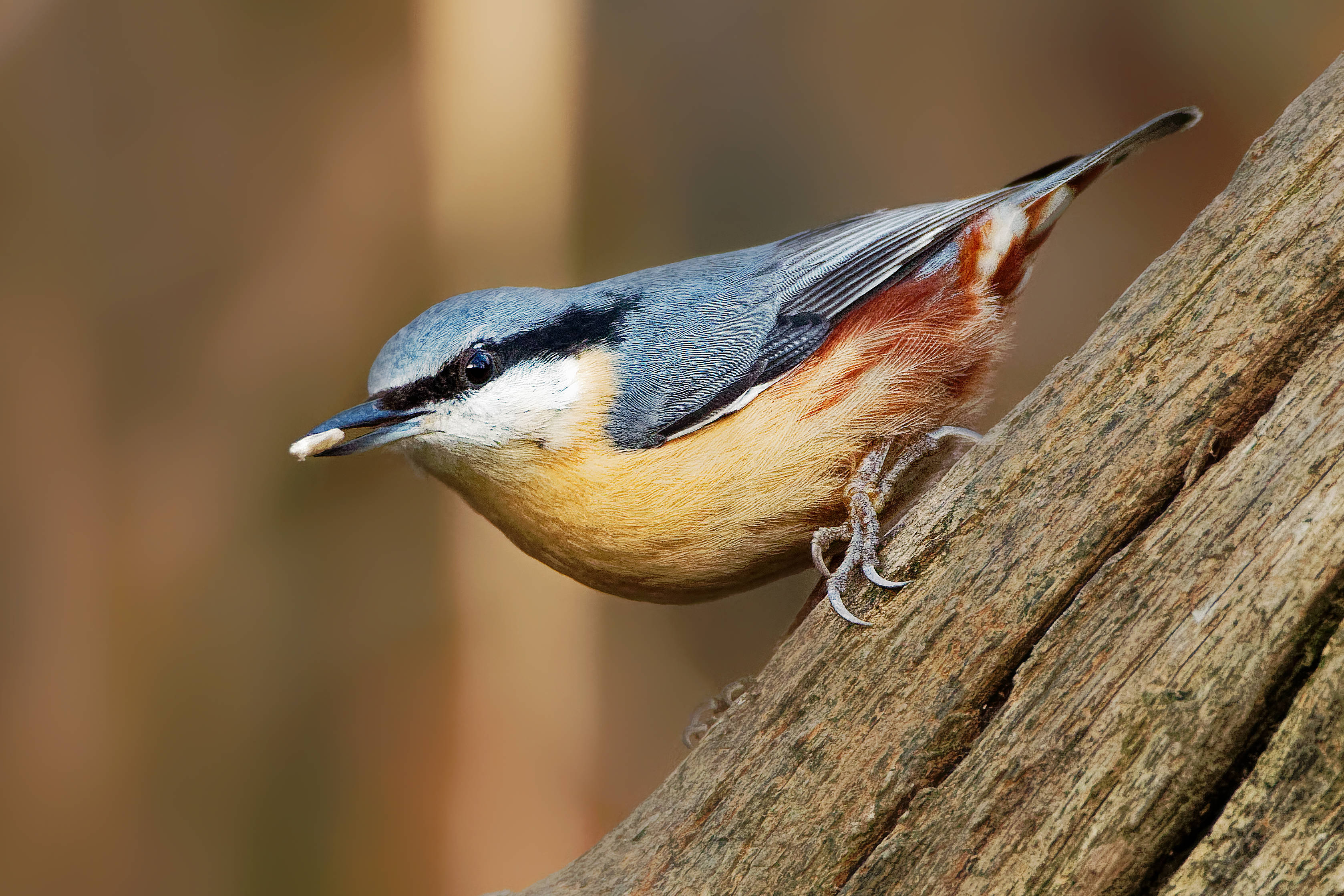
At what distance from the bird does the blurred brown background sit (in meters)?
1.15

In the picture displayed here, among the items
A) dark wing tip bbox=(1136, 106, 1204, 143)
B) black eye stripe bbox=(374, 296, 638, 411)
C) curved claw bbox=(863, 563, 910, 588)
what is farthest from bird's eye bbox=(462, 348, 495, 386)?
dark wing tip bbox=(1136, 106, 1204, 143)

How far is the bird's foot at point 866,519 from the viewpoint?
147 centimetres

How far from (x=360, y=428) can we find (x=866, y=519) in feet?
3.04

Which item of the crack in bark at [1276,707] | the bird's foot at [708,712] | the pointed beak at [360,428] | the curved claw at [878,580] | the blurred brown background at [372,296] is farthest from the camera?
the blurred brown background at [372,296]

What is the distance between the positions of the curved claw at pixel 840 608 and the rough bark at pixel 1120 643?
2 cm

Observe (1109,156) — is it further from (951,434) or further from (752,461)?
(752,461)

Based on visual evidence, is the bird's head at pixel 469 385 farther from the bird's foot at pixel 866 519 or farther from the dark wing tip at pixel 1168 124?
the dark wing tip at pixel 1168 124

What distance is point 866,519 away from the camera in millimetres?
1604

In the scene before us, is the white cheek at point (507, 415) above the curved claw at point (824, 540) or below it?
above

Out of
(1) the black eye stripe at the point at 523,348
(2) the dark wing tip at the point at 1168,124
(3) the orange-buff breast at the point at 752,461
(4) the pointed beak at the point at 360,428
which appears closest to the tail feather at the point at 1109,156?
(2) the dark wing tip at the point at 1168,124

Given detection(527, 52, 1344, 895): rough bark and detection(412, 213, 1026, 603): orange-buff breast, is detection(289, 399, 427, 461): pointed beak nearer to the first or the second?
detection(412, 213, 1026, 603): orange-buff breast

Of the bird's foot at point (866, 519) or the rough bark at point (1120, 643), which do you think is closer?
the rough bark at point (1120, 643)

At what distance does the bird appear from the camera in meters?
1.71

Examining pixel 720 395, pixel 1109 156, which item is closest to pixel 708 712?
pixel 720 395
